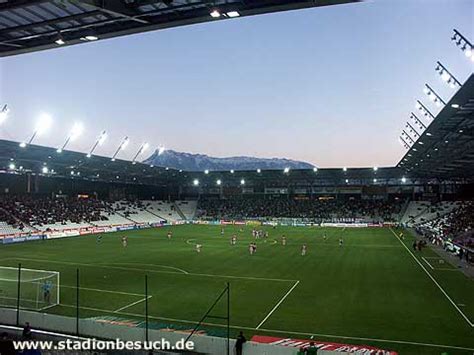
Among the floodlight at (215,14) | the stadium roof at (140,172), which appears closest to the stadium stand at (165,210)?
the stadium roof at (140,172)

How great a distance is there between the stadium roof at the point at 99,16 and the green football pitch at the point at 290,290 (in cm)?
1353

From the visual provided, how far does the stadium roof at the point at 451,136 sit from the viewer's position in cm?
2615

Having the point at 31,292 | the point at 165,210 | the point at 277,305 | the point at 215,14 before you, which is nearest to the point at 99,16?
the point at 215,14

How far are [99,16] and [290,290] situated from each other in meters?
20.8

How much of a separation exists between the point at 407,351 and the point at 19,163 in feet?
222

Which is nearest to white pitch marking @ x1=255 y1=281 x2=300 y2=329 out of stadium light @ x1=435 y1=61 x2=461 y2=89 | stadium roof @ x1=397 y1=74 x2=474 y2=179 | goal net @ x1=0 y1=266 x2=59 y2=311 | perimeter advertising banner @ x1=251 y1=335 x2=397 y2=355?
perimeter advertising banner @ x1=251 y1=335 x2=397 y2=355

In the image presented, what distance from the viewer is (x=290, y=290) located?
26562mm

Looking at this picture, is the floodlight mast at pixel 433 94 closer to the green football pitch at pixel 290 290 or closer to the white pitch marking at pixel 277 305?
the green football pitch at pixel 290 290

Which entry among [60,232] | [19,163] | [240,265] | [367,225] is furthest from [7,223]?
[367,225]

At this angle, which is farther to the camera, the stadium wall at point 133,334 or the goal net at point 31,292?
the goal net at point 31,292

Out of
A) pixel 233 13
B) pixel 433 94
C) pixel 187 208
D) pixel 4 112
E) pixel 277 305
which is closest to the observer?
pixel 233 13

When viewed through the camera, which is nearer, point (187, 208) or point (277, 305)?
point (277, 305)

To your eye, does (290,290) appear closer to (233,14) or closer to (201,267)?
(201,267)

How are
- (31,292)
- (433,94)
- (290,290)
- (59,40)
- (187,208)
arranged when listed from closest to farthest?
1. (59,40)
2. (31,292)
3. (290,290)
4. (433,94)
5. (187,208)
